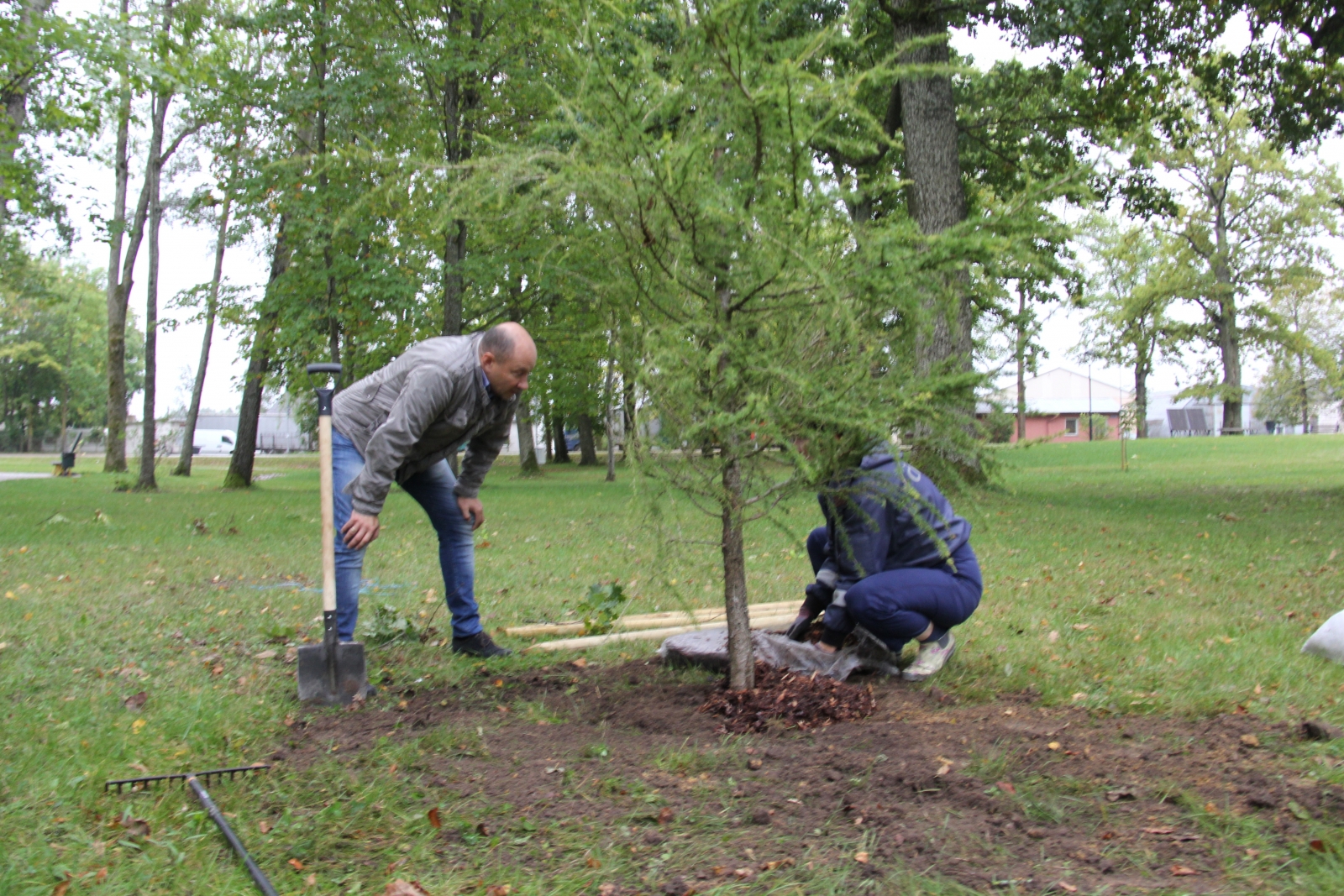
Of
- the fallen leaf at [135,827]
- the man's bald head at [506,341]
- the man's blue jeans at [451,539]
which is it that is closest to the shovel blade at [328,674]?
the man's blue jeans at [451,539]

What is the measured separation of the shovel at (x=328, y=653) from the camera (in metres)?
4.21

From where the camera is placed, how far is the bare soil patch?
8.77ft

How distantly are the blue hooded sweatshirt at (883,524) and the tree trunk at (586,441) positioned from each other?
2994 centimetres

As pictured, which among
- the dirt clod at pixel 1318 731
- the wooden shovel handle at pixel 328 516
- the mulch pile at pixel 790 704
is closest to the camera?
the dirt clod at pixel 1318 731

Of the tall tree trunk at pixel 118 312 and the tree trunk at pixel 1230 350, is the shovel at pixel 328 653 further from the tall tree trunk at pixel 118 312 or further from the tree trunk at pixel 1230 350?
the tree trunk at pixel 1230 350

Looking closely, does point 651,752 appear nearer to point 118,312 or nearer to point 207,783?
point 207,783

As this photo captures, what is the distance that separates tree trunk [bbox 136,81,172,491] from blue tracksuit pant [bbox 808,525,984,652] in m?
20.6

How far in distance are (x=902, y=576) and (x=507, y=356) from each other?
6.56 ft

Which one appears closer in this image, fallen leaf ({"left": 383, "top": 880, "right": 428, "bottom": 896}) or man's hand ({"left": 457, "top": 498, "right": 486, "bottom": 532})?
fallen leaf ({"left": 383, "top": 880, "right": 428, "bottom": 896})

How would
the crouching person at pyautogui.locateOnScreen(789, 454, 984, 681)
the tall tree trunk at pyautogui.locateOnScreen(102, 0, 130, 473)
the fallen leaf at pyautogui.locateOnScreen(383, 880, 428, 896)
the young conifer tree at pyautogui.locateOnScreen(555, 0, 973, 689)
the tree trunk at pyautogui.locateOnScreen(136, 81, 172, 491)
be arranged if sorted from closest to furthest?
1. the fallen leaf at pyautogui.locateOnScreen(383, 880, 428, 896)
2. the young conifer tree at pyautogui.locateOnScreen(555, 0, 973, 689)
3. the crouching person at pyautogui.locateOnScreen(789, 454, 984, 681)
4. the tree trunk at pyautogui.locateOnScreen(136, 81, 172, 491)
5. the tall tree trunk at pyautogui.locateOnScreen(102, 0, 130, 473)

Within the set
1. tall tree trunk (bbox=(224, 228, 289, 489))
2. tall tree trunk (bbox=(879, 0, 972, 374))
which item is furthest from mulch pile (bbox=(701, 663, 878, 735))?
tall tree trunk (bbox=(224, 228, 289, 489))

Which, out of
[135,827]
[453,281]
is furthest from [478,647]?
[453,281]

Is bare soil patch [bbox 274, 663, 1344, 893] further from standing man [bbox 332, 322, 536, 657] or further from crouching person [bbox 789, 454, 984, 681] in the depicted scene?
standing man [bbox 332, 322, 536, 657]

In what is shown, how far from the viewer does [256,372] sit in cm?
2075
